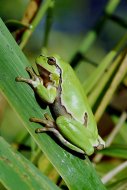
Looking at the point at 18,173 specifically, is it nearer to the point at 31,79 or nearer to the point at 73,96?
the point at 31,79

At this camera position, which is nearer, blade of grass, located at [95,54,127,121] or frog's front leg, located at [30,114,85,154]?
frog's front leg, located at [30,114,85,154]

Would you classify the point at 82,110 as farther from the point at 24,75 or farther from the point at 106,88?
the point at 24,75

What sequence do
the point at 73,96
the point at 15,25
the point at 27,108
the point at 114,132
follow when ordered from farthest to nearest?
the point at 114,132 → the point at 73,96 → the point at 15,25 → the point at 27,108

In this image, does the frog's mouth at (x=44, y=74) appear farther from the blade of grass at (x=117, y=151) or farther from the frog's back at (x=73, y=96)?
the blade of grass at (x=117, y=151)

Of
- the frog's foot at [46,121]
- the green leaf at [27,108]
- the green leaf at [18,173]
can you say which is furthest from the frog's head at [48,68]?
the green leaf at [18,173]

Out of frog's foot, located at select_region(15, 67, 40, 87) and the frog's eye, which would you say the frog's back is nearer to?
the frog's eye

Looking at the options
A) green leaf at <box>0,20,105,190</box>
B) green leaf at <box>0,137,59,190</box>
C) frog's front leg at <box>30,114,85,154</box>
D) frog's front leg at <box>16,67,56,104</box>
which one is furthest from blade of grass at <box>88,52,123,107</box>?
green leaf at <box>0,137,59,190</box>

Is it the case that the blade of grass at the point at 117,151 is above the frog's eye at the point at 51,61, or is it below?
below

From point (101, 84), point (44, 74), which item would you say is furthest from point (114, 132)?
point (44, 74)
